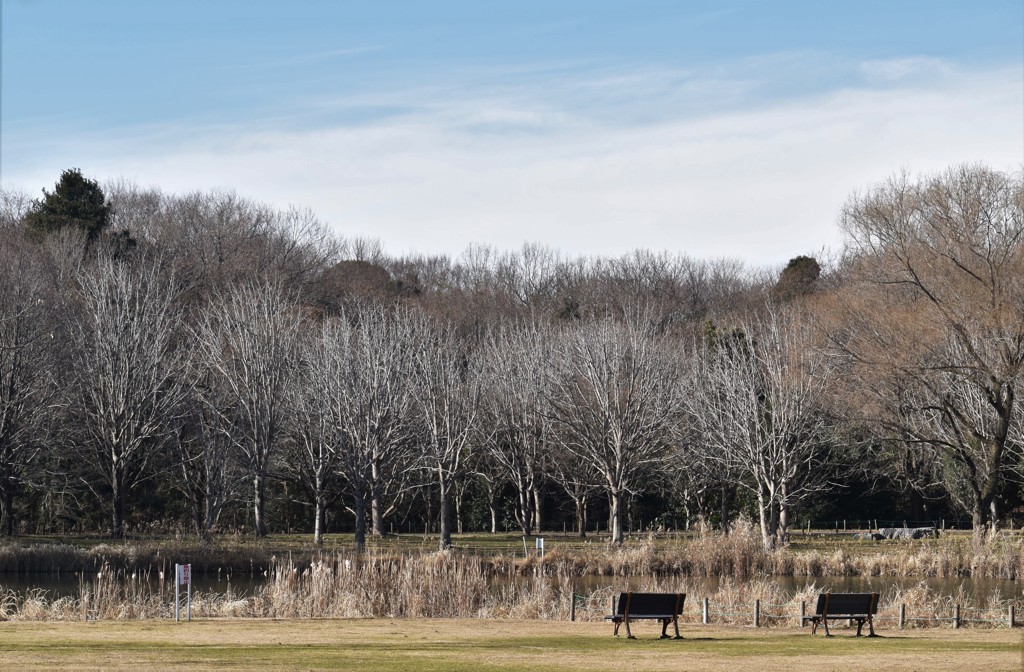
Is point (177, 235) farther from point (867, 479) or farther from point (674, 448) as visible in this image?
point (867, 479)

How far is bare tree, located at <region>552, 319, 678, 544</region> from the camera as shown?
48625 millimetres

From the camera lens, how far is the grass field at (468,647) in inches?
645

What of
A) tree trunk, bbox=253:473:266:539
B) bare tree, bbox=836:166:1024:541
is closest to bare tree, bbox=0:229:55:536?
tree trunk, bbox=253:473:266:539

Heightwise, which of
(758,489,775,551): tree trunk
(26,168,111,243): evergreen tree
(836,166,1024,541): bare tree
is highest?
(26,168,111,243): evergreen tree

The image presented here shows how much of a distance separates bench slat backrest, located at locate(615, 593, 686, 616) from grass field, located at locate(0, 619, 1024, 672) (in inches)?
Answer: 18.0

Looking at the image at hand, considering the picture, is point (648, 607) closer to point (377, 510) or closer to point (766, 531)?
point (766, 531)

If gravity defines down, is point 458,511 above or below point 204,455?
below

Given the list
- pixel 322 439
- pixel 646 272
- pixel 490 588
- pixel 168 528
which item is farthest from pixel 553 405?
pixel 646 272

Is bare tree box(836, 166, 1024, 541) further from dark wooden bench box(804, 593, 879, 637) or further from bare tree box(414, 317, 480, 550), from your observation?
dark wooden bench box(804, 593, 879, 637)

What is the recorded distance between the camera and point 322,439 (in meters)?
45.8

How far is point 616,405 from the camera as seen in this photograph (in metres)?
48.1

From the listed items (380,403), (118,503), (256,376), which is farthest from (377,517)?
(118,503)

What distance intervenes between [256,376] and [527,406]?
38.8ft

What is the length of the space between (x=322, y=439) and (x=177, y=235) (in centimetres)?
3901
